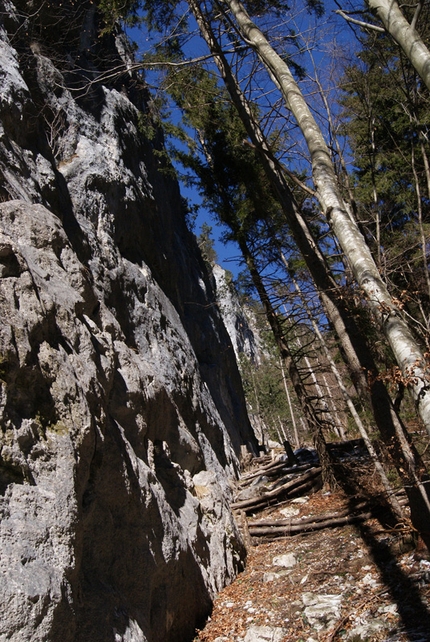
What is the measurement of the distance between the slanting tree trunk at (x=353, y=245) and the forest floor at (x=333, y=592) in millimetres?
2473

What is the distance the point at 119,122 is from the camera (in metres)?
13.4

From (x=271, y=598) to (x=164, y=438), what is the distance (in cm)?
316

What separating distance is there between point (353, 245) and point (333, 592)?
4220mm

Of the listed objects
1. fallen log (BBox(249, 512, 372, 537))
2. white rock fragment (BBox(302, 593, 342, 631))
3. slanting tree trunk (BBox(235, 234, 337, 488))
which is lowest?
white rock fragment (BBox(302, 593, 342, 631))

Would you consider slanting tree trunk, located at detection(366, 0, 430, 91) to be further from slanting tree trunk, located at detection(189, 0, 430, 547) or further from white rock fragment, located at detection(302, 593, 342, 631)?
white rock fragment, located at detection(302, 593, 342, 631)

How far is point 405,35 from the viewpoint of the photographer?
163 inches

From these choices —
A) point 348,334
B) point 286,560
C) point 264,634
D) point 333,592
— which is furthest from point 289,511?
point 348,334

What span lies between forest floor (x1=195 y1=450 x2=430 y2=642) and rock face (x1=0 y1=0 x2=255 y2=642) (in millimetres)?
512

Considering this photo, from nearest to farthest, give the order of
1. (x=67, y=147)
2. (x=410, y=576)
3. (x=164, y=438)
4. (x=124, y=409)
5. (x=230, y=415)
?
1. (x=410, y=576)
2. (x=124, y=409)
3. (x=164, y=438)
4. (x=67, y=147)
5. (x=230, y=415)

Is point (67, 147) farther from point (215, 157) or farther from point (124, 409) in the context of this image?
point (124, 409)

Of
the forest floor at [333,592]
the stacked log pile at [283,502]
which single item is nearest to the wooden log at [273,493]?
the stacked log pile at [283,502]

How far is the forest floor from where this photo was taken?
459 cm

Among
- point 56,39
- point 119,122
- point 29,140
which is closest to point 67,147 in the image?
point 29,140

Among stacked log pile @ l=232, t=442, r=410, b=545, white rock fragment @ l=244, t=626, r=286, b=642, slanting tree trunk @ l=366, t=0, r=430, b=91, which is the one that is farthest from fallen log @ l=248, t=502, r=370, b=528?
slanting tree trunk @ l=366, t=0, r=430, b=91
